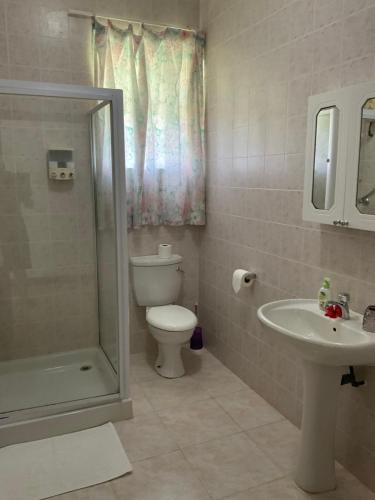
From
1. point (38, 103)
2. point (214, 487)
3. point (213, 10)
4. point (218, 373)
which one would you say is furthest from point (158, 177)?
point (214, 487)

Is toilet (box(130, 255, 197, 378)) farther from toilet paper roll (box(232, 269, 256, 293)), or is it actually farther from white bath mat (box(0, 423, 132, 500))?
white bath mat (box(0, 423, 132, 500))

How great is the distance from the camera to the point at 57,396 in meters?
2.55

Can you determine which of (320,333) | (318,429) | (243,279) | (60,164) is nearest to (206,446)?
(318,429)

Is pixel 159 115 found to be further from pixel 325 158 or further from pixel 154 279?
pixel 325 158

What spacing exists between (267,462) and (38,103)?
7.75ft

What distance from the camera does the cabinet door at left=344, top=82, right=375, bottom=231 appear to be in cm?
177

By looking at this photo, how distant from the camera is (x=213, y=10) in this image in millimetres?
3045

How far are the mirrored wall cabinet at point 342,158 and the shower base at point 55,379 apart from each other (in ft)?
5.38

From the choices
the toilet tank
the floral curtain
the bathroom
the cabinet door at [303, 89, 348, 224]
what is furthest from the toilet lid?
the cabinet door at [303, 89, 348, 224]

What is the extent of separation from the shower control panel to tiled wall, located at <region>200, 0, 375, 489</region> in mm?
1077

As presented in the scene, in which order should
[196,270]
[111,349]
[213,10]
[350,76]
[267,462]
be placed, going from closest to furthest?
[350,76] → [267,462] → [111,349] → [213,10] → [196,270]

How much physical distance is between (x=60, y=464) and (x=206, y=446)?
764 mm

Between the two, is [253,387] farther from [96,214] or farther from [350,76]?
[350,76]

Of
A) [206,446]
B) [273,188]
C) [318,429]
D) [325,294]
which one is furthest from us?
[273,188]
